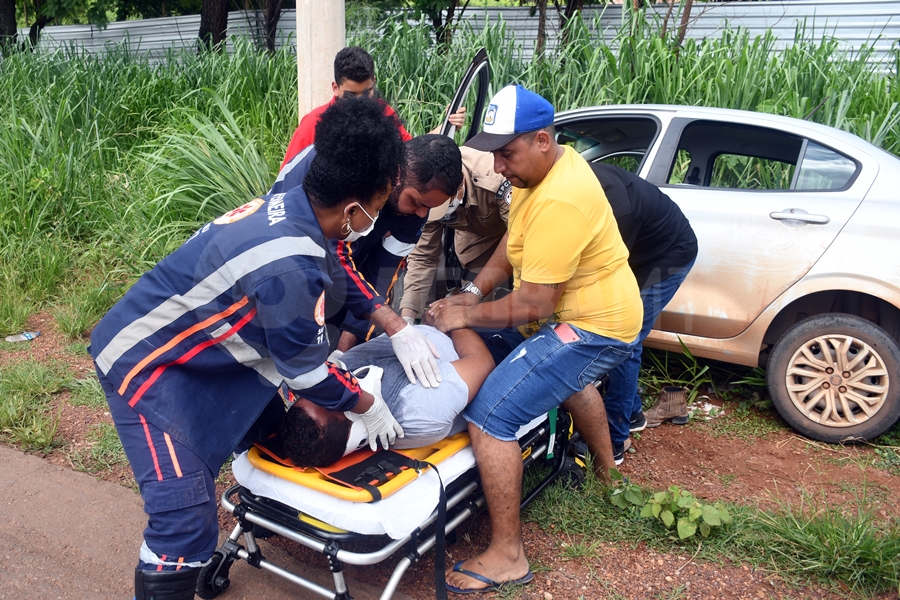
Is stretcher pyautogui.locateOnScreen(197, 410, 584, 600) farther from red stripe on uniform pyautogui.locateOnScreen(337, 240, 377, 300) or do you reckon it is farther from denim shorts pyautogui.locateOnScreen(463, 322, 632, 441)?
red stripe on uniform pyautogui.locateOnScreen(337, 240, 377, 300)

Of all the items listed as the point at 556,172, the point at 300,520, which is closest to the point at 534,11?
the point at 556,172

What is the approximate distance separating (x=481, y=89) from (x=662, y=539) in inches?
90.3

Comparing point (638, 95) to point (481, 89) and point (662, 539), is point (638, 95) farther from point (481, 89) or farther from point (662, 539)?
point (662, 539)

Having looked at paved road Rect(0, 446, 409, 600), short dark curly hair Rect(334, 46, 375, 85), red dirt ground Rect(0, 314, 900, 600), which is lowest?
paved road Rect(0, 446, 409, 600)

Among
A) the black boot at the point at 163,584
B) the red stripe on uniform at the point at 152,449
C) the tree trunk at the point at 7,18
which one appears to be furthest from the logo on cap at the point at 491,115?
the tree trunk at the point at 7,18

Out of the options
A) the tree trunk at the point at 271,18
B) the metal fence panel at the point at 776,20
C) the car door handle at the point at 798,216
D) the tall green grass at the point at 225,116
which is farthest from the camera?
the tree trunk at the point at 271,18

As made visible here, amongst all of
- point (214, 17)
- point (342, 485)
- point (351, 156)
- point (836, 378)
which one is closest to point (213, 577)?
point (342, 485)

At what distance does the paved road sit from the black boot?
62 cm

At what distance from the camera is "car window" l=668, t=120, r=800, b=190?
3.87 metres

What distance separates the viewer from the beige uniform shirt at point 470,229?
337 cm

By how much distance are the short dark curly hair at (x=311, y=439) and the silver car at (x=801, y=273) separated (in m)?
2.22

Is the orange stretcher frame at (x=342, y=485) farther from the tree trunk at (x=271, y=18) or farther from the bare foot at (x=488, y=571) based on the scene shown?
the tree trunk at (x=271, y=18)

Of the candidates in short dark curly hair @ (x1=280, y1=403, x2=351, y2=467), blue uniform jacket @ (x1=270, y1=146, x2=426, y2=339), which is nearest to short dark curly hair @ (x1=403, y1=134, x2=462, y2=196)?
blue uniform jacket @ (x1=270, y1=146, x2=426, y2=339)

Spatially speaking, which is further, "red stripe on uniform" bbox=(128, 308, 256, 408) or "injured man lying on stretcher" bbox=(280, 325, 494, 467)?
"injured man lying on stretcher" bbox=(280, 325, 494, 467)
